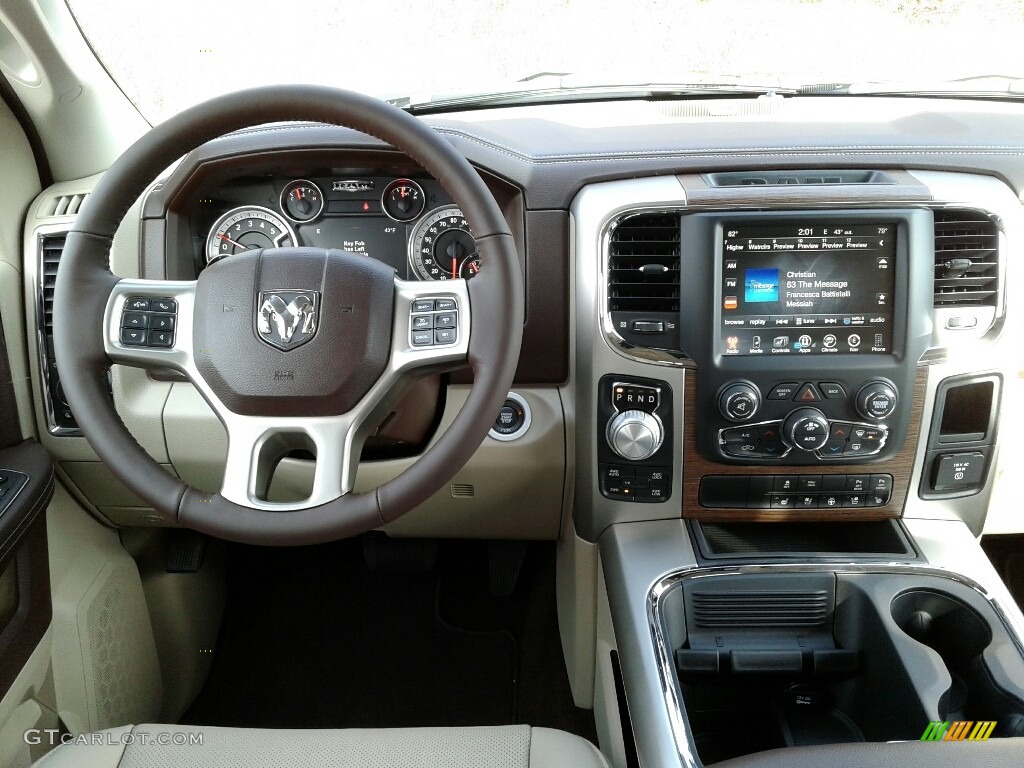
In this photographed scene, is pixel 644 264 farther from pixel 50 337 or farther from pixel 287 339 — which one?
pixel 50 337

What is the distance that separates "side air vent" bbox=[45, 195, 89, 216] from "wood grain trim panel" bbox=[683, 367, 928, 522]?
1.28m

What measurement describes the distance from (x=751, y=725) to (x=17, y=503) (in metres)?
1.45

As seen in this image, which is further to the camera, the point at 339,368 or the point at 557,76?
the point at 557,76

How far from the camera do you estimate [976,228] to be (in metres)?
1.42

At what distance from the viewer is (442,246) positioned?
5.14ft

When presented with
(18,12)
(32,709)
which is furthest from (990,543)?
(18,12)

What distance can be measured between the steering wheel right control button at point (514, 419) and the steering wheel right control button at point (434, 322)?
471 mm

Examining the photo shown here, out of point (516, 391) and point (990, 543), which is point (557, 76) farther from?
point (990, 543)

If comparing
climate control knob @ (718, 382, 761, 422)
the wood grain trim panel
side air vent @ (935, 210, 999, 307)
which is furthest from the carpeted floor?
side air vent @ (935, 210, 999, 307)

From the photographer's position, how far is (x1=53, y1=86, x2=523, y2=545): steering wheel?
3.58 ft

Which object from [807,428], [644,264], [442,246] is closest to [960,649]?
[807,428]

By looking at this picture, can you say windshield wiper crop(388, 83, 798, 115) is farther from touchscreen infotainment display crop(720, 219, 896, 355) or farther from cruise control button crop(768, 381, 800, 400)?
cruise control button crop(768, 381, 800, 400)

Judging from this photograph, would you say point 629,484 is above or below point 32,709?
above

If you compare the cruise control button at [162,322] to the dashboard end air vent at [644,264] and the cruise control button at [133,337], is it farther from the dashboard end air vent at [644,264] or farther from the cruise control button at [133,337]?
the dashboard end air vent at [644,264]
